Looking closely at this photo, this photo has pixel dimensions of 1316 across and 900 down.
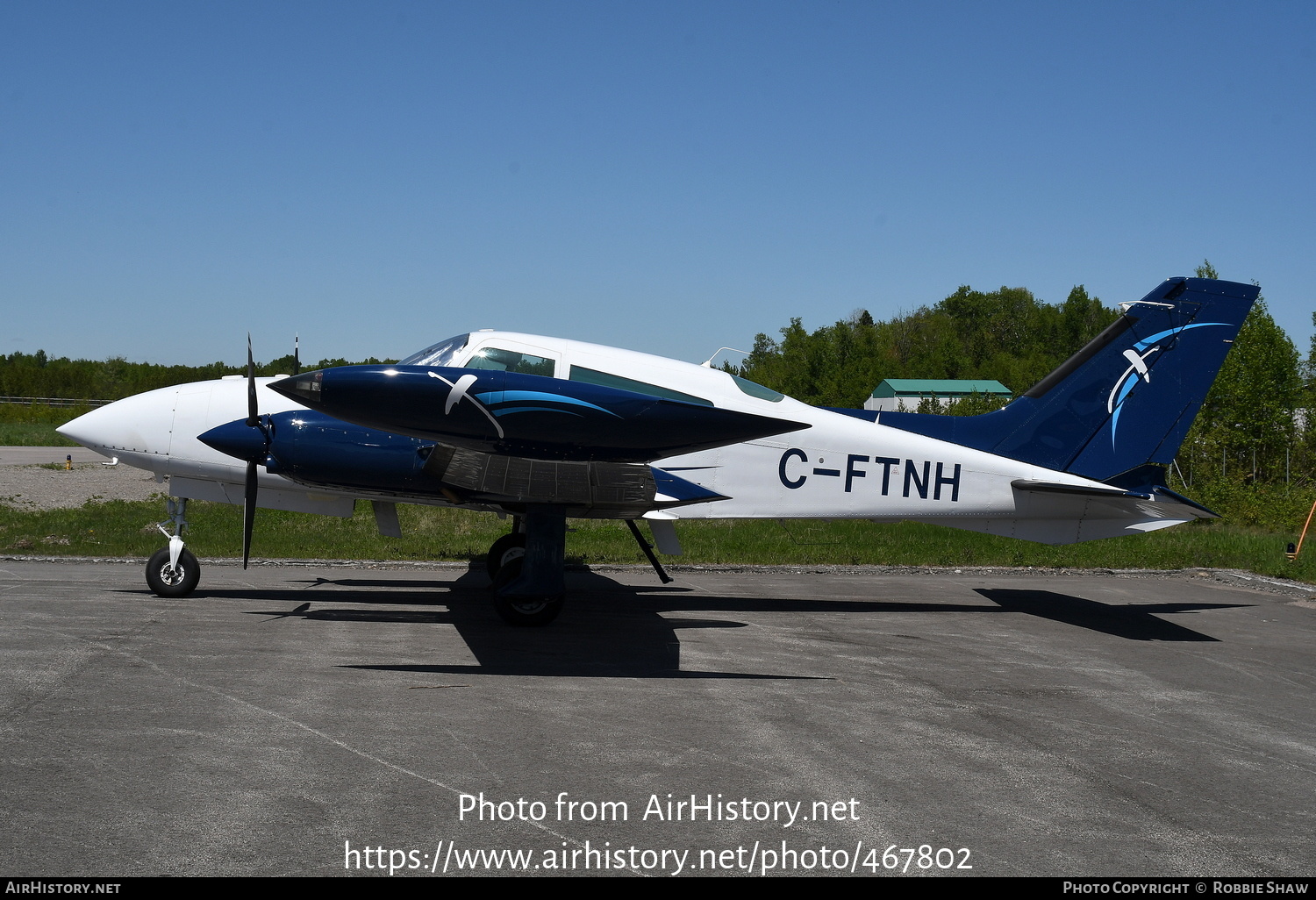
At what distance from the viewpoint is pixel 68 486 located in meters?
25.5

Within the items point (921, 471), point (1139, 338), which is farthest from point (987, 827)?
point (1139, 338)

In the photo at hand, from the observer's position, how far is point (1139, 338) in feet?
38.0

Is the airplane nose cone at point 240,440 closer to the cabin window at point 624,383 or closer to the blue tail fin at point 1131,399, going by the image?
the cabin window at point 624,383

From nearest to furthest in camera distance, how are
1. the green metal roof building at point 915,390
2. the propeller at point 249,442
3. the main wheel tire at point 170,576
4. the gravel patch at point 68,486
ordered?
the propeller at point 249,442
the main wheel tire at point 170,576
the gravel patch at point 68,486
the green metal roof building at point 915,390

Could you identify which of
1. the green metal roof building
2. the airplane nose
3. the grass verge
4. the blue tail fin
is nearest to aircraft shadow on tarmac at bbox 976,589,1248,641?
the blue tail fin

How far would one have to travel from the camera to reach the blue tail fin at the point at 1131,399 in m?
11.4

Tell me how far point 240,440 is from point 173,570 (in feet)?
6.30

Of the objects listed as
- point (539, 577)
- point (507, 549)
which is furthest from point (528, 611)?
point (507, 549)

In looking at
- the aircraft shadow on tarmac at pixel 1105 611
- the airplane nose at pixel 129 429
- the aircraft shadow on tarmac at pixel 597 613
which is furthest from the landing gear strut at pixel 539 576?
the aircraft shadow on tarmac at pixel 1105 611

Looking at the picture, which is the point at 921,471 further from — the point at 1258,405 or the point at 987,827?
the point at 1258,405

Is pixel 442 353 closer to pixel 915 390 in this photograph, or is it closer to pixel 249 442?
pixel 249 442

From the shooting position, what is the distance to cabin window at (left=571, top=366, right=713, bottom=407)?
10004 millimetres

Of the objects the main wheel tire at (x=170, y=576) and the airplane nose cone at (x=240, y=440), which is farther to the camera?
the main wheel tire at (x=170, y=576)

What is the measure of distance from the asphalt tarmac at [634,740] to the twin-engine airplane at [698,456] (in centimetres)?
117
